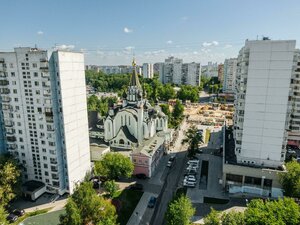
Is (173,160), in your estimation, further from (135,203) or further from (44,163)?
(44,163)

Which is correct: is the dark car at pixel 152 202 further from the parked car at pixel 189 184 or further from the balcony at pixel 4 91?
the balcony at pixel 4 91

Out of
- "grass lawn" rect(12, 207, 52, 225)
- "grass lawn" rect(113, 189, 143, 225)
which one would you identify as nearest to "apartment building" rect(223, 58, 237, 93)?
"grass lawn" rect(113, 189, 143, 225)

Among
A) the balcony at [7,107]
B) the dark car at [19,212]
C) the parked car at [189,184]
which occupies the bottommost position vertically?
the dark car at [19,212]

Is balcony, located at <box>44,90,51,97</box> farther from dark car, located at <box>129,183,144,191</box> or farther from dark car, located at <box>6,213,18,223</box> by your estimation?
dark car, located at <box>129,183,144,191</box>

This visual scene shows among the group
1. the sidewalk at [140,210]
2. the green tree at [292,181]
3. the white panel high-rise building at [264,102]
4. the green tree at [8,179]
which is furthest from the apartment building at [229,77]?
the green tree at [8,179]

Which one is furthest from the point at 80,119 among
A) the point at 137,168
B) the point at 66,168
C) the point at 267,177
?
the point at 267,177

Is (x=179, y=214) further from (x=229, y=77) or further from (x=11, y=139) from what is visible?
(x=229, y=77)
